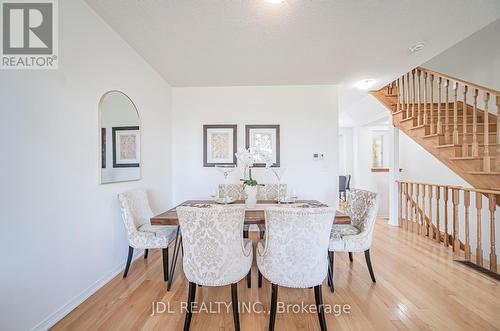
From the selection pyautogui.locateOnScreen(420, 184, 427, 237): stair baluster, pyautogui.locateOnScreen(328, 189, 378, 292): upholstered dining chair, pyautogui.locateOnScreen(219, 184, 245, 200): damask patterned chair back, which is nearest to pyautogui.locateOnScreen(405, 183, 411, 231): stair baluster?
pyautogui.locateOnScreen(420, 184, 427, 237): stair baluster

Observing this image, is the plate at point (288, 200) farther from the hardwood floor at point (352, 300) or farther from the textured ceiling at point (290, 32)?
the textured ceiling at point (290, 32)

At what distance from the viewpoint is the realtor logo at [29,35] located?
4.46 ft

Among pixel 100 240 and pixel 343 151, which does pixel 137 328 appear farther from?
pixel 343 151

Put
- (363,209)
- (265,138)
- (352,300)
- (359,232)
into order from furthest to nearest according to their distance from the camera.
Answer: (265,138) → (363,209) → (359,232) → (352,300)

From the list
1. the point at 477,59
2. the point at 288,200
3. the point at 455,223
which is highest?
the point at 477,59

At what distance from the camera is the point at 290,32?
2.14m

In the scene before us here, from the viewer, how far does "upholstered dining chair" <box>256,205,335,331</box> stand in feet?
4.43

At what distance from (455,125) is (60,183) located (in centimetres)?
478

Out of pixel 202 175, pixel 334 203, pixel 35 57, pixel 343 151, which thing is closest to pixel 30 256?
pixel 35 57

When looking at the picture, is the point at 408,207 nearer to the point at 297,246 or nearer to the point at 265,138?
the point at 265,138

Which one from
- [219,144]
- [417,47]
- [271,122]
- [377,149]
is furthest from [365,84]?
[377,149]

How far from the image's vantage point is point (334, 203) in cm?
351

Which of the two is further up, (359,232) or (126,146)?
(126,146)

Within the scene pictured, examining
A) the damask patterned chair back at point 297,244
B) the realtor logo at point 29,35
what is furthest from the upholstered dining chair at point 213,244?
the realtor logo at point 29,35
